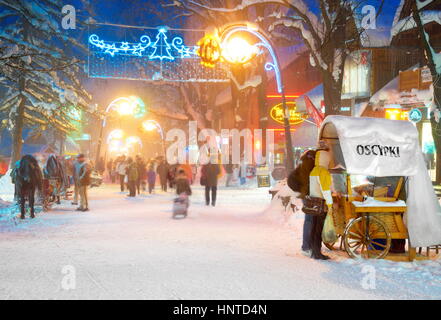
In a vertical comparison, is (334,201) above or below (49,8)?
below

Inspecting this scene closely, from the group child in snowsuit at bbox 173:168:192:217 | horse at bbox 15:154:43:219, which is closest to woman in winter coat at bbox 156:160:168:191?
child in snowsuit at bbox 173:168:192:217

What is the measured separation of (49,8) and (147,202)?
42.6 feet

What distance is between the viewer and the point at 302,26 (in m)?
15.4

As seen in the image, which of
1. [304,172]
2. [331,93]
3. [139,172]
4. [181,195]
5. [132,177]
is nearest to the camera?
[304,172]

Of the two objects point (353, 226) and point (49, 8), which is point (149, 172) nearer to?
point (49, 8)

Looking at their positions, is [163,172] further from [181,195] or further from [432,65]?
[432,65]

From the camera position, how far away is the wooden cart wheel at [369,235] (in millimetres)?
7875

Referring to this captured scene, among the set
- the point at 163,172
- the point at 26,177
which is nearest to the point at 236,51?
the point at 26,177

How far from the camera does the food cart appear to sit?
7.86 meters

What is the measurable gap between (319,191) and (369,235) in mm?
1056

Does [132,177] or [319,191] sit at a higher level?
[132,177]

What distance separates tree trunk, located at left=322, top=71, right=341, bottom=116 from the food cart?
254 inches

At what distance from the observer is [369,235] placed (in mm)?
7992
